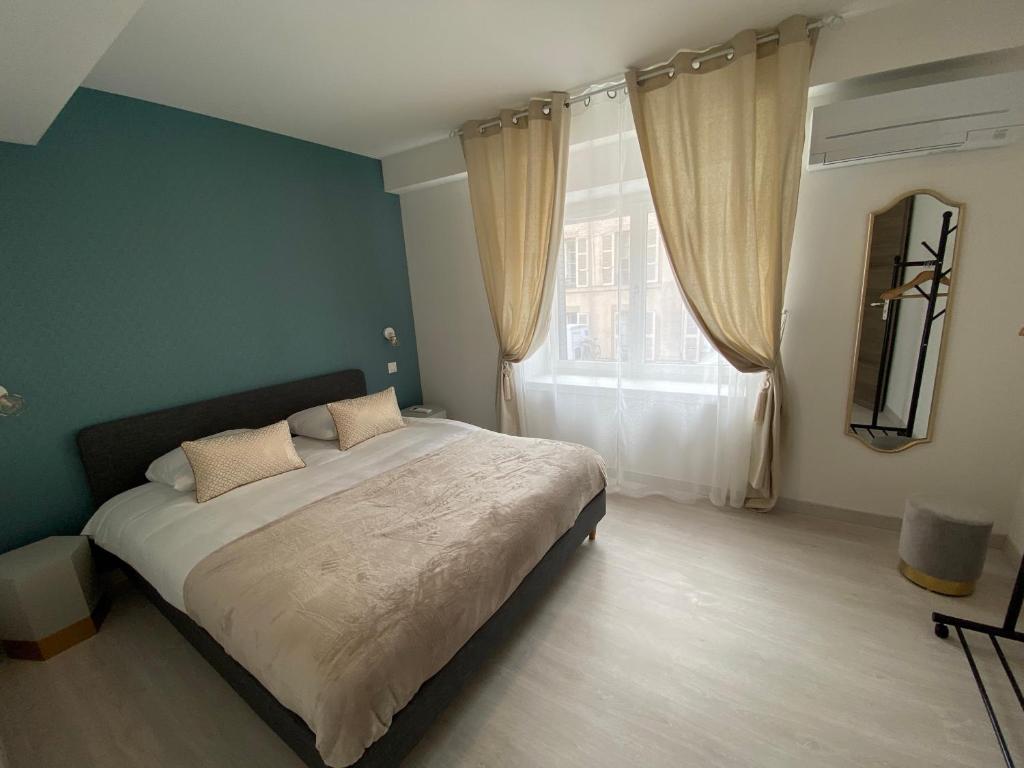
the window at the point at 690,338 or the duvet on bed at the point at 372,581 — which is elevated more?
the window at the point at 690,338

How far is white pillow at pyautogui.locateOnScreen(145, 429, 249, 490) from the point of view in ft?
6.82

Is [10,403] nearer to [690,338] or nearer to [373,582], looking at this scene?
[373,582]

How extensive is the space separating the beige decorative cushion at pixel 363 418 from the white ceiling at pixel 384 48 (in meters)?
1.87

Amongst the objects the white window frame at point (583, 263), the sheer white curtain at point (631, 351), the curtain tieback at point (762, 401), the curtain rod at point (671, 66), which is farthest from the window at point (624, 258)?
the curtain tieback at point (762, 401)

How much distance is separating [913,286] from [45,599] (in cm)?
435

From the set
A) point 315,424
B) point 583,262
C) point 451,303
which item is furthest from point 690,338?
point 315,424

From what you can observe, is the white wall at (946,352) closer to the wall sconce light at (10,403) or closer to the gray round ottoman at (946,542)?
the gray round ottoman at (946,542)

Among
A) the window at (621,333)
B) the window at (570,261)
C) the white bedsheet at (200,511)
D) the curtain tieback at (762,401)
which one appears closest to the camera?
the white bedsheet at (200,511)

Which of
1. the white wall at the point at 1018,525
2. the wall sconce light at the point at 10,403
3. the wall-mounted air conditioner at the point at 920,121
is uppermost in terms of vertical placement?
the wall-mounted air conditioner at the point at 920,121

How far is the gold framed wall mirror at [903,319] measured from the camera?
2.03m

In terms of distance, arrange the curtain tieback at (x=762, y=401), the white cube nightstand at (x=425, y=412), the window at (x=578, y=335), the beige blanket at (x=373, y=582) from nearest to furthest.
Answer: the beige blanket at (x=373, y=582) < the curtain tieback at (x=762, y=401) < the window at (x=578, y=335) < the white cube nightstand at (x=425, y=412)

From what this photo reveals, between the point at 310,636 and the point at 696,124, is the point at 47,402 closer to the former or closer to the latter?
the point at 310,636

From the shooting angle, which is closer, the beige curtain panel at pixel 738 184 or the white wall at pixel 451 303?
the beige curtain panel at pixel 738 184

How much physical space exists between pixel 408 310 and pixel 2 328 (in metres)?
2.45
